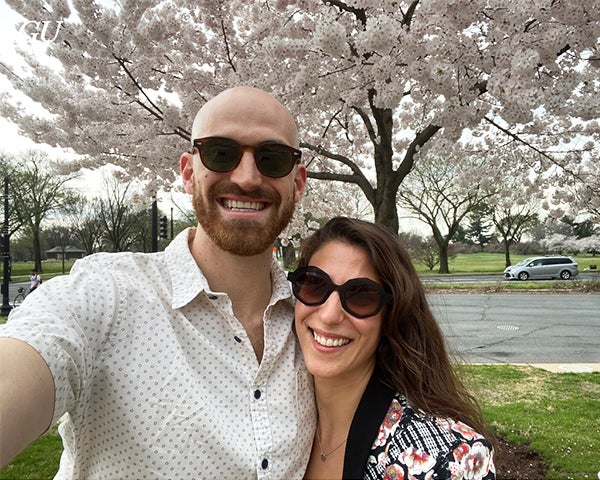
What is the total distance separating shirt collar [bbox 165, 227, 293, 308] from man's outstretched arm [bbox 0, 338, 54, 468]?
1.68ft

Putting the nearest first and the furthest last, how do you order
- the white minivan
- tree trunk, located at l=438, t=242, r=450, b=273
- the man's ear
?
the man's ear
the white minivan
tree trunk, located at l=438, t=242, r=450, b=273

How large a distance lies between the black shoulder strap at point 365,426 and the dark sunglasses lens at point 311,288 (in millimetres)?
456

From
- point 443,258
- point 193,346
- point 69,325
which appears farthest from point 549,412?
point 443,258

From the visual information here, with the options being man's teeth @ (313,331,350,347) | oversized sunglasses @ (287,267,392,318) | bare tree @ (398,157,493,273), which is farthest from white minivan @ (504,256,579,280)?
man's teeth @ (313,331,350,347)

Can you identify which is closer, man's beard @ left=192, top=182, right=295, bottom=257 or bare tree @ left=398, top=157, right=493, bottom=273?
man's beard @ left=192, top=182, right=295, bottom=257

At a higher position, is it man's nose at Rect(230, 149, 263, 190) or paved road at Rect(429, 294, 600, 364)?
man's nose at Rect(230, 149, 263, 190)

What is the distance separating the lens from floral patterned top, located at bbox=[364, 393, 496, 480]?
1531mm

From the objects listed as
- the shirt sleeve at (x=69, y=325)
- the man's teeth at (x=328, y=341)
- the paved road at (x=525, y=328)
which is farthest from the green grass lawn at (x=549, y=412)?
the shirt sleeve at (x=69, y=325)

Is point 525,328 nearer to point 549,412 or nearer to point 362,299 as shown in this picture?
point 549,412

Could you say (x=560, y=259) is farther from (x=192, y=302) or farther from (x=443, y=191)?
(x=192, y=302)

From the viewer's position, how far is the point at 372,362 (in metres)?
2.05

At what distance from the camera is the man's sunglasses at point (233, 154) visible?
1.88m

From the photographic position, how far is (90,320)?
4.66 feet

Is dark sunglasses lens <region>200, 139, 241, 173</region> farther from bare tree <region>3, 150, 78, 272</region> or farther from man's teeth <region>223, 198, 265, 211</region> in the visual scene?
bare tree <region>3, 150, 78, 272</region>
